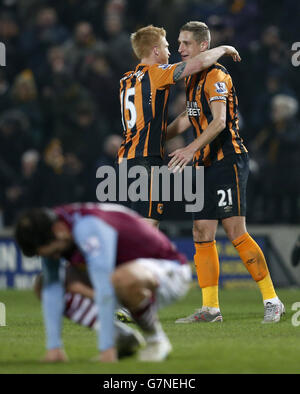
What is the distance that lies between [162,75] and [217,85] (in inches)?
18.7

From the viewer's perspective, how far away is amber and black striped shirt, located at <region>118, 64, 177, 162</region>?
7.58 m

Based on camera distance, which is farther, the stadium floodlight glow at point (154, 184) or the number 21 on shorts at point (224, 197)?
the stadium floodlight glow at point (154, 184)

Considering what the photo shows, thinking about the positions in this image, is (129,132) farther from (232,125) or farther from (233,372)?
(233,372)

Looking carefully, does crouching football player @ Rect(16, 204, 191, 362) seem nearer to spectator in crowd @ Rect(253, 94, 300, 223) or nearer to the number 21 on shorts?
the number 21 on shorts

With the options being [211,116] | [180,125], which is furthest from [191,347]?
[180,125]

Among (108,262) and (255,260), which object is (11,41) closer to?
(255,260)

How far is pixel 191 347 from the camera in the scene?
5.64 m

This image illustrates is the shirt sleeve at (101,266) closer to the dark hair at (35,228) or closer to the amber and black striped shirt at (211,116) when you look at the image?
the dark hair at (35,228)

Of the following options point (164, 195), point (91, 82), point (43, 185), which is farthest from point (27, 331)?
point (91, 82)

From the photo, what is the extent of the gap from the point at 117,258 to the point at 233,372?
87cm

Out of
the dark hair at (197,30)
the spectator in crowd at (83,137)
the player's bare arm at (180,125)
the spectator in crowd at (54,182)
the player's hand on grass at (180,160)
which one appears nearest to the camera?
the player's hand on grass at (180,160)

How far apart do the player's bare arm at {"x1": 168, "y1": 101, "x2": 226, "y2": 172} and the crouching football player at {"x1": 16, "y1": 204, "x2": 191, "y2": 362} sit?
1.71 m

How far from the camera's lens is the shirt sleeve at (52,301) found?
4785 millimetres

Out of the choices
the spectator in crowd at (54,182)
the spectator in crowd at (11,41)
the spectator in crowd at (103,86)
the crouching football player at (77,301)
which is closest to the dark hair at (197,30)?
the crouching football player at (77,301)
